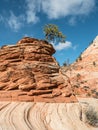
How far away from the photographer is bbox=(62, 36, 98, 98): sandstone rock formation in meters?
60.1

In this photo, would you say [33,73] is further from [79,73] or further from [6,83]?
[79,73]

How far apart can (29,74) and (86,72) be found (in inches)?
1938

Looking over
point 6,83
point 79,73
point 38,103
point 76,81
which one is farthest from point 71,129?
point 79,73

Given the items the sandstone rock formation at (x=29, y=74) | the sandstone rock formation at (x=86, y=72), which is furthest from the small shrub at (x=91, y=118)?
the sandstone rock formation at (x=86, y=72)

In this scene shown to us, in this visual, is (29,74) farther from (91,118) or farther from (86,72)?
(86,72)

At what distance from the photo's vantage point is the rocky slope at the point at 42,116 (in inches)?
647

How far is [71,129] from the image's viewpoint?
56.6 ft

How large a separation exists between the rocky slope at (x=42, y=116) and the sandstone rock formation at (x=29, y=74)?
1598 mm

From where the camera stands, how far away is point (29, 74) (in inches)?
917

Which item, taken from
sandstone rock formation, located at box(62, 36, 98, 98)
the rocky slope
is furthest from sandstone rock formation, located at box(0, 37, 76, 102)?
sandstone rock formation, located at box(62, 36, 98, 98)

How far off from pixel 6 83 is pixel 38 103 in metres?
4.04

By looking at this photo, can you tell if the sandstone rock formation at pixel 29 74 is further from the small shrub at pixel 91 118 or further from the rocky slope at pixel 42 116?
the small shrub at pixel 91 118

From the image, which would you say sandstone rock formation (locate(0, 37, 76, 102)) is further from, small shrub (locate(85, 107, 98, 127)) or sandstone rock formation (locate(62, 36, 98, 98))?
sandstone rock formation (locate(62, 36, 98, 98))

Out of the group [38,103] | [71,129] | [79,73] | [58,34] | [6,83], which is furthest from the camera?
[79,73]
